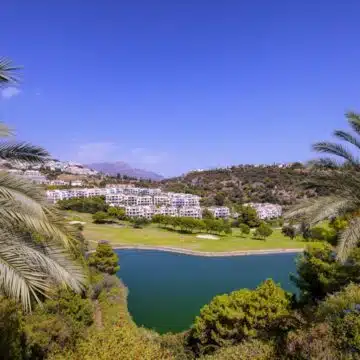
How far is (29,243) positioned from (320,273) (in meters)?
14.1

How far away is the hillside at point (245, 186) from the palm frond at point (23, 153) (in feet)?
282

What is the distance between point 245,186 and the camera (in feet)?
370

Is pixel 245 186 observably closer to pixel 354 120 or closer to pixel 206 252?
pixel 206 252

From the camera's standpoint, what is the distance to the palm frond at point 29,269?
4.50 meters

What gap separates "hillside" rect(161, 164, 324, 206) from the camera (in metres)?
100

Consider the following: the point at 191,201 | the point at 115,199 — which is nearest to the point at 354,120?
the point at 191,201

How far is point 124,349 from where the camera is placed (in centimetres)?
603

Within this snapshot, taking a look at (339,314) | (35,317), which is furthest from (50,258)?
(35,317)

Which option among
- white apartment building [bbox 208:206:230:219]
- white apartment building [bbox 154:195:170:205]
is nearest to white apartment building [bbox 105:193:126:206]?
white apartment building [bbox 154:195:170:205]

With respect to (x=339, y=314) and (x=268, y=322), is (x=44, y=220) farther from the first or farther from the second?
Result: (x=268, y=322)

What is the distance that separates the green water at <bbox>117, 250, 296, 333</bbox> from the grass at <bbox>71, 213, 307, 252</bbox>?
329cm

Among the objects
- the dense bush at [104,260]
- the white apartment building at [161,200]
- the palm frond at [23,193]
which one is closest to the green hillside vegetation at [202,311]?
the palm frond at [23,193]

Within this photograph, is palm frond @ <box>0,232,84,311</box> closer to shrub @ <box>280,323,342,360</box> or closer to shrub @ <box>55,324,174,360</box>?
shrub @ <box>55,324,174,360</box>

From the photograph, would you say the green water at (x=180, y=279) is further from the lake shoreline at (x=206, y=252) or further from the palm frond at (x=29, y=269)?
the palm frond at (x=29, y=269)
